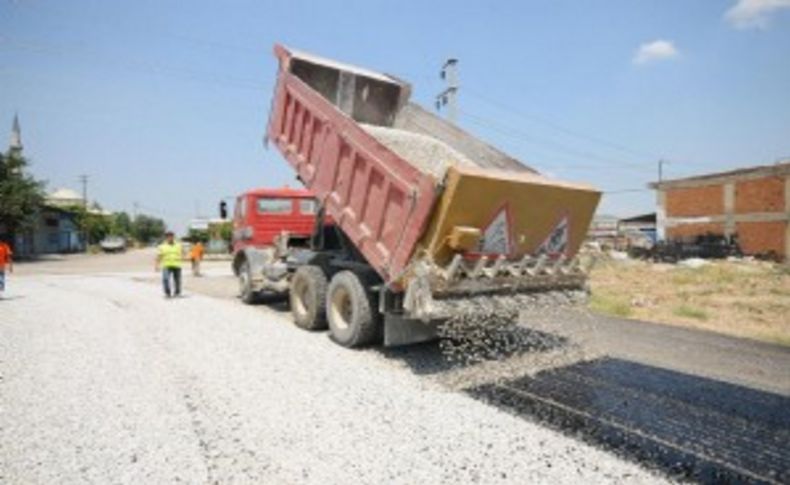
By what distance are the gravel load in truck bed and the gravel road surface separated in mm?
2400

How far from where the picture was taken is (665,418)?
179 inches

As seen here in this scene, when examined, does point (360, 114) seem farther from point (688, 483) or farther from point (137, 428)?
point (688, 483)

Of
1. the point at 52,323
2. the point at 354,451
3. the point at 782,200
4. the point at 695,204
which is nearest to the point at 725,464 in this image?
the point at 354,451

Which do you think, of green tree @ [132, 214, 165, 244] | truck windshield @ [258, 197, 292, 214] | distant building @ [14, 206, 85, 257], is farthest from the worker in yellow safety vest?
green tree @ [132, 214, 165, 244]

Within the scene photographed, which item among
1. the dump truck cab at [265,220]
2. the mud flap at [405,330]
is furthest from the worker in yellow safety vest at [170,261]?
the mud flap at [405,330]

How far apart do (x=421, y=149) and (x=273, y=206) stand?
440cm

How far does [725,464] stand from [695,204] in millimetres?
31373

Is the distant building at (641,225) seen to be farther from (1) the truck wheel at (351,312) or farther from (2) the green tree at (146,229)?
(2) the green tree at (146,229)

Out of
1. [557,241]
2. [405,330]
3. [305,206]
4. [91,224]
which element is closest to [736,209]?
[305,206]

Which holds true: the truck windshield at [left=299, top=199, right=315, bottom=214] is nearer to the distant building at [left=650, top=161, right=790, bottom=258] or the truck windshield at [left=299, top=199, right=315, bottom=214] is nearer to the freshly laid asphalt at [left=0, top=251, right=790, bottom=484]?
the freshly laid asphalt at [left=0, top=251, right=790, bottom=484]

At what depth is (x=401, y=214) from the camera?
5.92 meters

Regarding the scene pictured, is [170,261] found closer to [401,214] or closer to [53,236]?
[401,214]

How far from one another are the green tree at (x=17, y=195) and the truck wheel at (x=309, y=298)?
31710mm

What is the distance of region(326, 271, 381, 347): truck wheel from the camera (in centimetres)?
664
